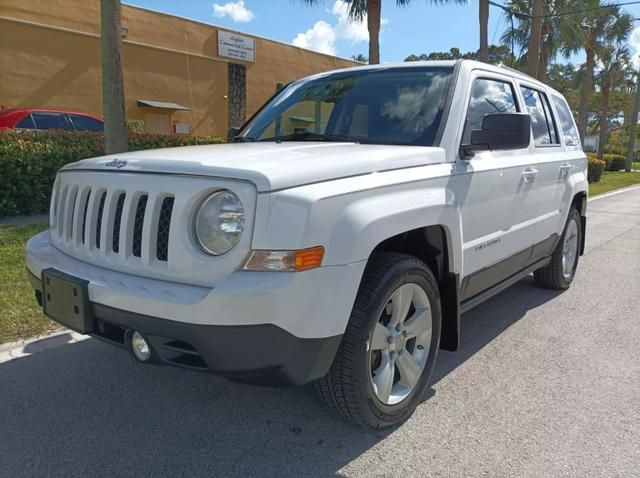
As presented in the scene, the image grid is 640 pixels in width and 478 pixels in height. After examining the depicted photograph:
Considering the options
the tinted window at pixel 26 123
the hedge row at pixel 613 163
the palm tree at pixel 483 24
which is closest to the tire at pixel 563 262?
the tinted window at pixel 26 123

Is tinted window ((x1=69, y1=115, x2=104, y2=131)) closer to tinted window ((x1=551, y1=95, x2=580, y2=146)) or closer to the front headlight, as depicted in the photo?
tinted window ((x1=551, y1=95, x2=580, y2=146))

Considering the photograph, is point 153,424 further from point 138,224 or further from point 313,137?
point 313,137

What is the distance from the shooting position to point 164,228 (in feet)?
7.89

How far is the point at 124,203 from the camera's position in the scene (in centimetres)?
254

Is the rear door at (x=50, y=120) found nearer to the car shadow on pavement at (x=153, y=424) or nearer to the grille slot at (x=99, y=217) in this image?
the car shadow on pavement at (x=153, y=424)

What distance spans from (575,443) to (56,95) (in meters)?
16.4

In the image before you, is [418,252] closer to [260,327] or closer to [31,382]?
[260,327]

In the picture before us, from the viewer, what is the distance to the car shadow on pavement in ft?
8.25

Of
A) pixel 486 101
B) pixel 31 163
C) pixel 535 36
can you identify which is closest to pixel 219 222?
pixel 486 101

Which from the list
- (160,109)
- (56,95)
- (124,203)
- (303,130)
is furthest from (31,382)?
(160,109)

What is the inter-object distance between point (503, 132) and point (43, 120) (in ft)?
34.9

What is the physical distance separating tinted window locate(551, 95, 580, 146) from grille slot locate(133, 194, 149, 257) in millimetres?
4038

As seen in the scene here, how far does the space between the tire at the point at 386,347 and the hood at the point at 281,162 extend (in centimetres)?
49

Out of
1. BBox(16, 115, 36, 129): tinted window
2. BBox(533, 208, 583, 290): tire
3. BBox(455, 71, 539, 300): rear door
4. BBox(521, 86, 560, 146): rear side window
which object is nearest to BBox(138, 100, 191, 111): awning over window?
BBox(16, 115, 36, 129): tinted window
